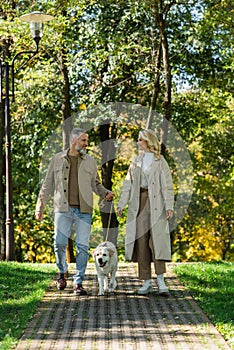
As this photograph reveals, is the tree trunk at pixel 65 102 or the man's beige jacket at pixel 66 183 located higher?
the tree trunk at pixel 65 102

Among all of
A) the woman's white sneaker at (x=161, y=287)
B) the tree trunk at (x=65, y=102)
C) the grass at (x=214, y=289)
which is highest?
the tree trunk at (x=65, y=102)

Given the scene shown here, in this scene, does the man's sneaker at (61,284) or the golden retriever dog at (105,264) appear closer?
the golden retriever dog at (105,264)

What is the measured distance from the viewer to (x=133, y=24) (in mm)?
18594

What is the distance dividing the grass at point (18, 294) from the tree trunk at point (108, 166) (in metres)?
6.83

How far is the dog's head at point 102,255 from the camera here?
892 centimetres

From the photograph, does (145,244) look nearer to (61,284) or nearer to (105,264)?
(105,264)

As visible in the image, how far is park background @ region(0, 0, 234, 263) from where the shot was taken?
16.1 m

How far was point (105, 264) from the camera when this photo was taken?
8.96m

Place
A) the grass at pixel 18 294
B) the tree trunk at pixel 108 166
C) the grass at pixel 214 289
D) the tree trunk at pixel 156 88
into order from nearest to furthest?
the grass at pixel 18 294
the grass at pixel 214 289
the tree trunk at pixel 156 88
the tree trunk at pixel 108 166

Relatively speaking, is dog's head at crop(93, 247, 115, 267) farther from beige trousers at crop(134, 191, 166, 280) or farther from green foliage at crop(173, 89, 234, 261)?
green foliage at crop(173, 89, 234, 261)

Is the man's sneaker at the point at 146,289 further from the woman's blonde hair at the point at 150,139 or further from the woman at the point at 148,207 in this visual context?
the woman's blonde hair at the point at 150,139

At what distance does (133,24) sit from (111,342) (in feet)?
44.5

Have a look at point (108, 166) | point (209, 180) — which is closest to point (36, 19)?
point (108, 166)

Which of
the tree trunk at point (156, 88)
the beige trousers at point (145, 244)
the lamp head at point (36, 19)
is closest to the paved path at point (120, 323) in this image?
the beige trousers at point (145, 244)
